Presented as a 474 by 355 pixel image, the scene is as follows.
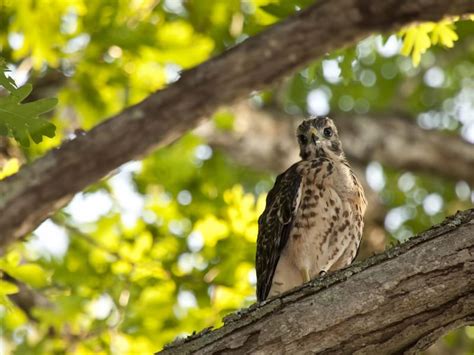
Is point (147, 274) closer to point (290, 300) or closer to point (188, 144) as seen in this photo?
point (188, 144)

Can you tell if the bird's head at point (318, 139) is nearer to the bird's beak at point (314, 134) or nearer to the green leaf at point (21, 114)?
the bird's beak at point (314, 134)

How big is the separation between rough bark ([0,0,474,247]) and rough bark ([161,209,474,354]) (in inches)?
53.5

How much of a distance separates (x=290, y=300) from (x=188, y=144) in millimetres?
4219

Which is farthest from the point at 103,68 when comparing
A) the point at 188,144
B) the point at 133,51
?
the point at 188,144

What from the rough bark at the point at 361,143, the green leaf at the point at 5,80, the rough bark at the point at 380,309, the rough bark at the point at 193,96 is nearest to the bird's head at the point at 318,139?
the rough bark at the point at 193,96

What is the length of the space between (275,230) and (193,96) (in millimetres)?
1161

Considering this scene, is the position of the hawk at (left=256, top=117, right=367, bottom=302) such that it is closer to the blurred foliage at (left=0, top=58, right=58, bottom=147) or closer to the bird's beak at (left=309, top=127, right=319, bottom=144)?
the bird's beak at (left=309, top=127, right=319, bottom=144)

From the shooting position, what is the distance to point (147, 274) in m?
6.88

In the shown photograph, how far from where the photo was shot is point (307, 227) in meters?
5.52

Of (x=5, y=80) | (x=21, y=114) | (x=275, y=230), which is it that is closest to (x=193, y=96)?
(x=275, y=230)

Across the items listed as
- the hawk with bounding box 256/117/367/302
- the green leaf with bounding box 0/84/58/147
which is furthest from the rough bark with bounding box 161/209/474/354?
the hawk with bounding box 256/117/367/302

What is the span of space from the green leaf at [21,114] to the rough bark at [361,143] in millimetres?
4598

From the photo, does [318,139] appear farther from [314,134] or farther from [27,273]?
[27,273]

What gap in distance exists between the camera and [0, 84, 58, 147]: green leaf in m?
3.63
